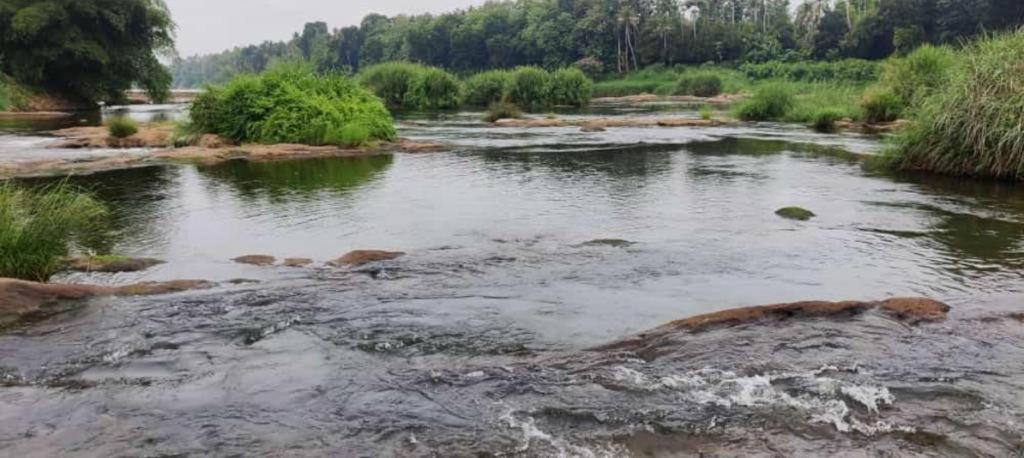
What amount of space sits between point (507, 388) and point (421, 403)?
76cm

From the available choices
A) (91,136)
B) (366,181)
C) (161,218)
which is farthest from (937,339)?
(91,136)

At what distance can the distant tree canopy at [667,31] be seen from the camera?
285 ft

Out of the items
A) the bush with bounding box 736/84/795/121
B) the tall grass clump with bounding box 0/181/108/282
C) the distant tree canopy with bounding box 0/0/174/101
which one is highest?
the distant tree canopy with bounding box 0/0/174/101

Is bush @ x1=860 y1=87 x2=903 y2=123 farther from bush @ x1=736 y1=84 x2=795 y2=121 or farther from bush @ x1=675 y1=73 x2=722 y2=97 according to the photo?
bush @ x1=675 y1=73 x2=722 y2=97

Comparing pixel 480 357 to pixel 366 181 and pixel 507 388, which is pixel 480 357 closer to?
pixel 507 388

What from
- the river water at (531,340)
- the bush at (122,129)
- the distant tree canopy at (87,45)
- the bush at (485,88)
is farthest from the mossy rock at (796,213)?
the distant tree canopy at (87,45)

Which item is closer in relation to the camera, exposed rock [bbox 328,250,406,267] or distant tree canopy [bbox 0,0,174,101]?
exposed rock [bbox 328,250,406,267]

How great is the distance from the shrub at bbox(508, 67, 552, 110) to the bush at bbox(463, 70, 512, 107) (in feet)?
5.55

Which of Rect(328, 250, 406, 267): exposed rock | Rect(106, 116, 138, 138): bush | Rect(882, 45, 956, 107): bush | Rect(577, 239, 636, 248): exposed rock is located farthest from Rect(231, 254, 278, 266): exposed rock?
Rect(882, 45, 956, 107): bush

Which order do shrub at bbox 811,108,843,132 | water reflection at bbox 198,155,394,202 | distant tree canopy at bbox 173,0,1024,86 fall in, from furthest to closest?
distant tree canopy at bbox 173,0,1024,86 < shrub at bbox 811,108,843,132 < water reflection at bbox 198,155,394,202

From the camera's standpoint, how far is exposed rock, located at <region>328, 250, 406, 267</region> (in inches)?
429

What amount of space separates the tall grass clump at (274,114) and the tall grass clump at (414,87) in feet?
114

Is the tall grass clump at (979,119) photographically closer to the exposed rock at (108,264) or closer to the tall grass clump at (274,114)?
the exposed rock at (108,264)

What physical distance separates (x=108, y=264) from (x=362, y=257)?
3.42 metres
